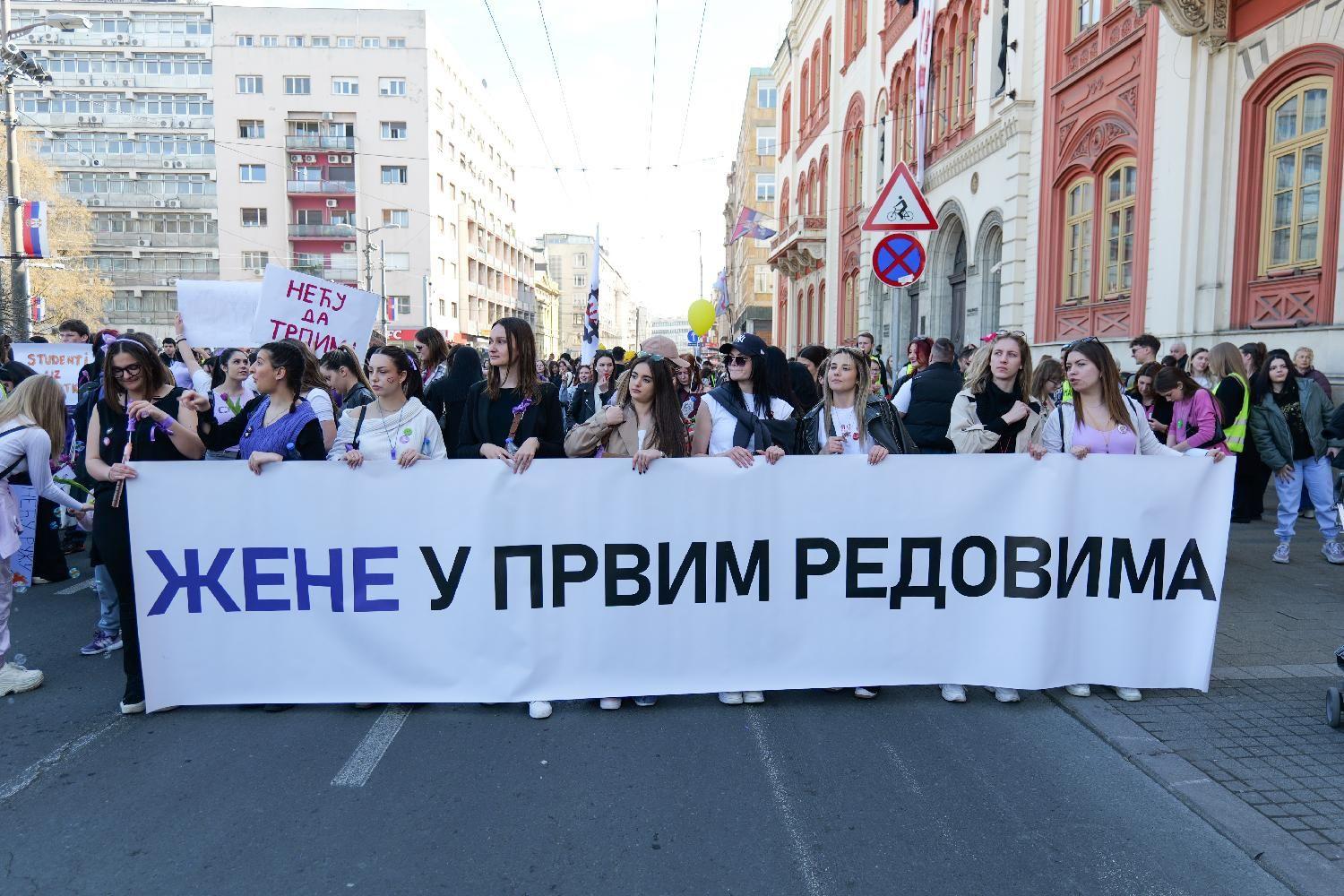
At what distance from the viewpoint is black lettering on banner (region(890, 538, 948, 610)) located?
16.2ft

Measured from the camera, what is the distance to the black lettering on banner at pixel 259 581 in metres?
4.72

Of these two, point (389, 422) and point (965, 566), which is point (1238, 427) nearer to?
point (965, 566)

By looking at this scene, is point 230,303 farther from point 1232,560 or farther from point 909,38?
point 909,38

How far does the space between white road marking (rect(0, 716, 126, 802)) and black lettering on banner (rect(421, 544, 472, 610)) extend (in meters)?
1.63

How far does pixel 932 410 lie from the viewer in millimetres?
6629

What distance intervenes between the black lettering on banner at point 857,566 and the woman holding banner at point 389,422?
219cm

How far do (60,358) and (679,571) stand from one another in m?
9.64

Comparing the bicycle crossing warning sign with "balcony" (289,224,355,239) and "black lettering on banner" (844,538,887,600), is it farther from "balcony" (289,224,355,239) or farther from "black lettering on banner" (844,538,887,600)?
"balcony" (289,224,355,239)

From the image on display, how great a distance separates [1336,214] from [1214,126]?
2376mm

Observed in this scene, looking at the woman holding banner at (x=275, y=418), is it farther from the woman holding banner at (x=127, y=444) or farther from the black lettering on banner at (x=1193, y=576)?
the black lettering on banner at (x=1193, y=576)

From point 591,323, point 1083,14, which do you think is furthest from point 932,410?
point 1083,14

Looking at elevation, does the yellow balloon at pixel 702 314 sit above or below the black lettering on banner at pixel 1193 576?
above

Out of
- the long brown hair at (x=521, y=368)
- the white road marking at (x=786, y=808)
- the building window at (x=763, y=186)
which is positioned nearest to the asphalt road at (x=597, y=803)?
the white road marking at (x=786, y=808)

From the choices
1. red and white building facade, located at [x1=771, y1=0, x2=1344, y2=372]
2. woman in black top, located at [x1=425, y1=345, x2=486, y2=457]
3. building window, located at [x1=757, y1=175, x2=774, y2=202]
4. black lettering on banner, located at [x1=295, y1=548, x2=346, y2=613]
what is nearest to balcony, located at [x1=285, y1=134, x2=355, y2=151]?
building window, located at [x1=757, y1=175, x2=774, y2=202]
